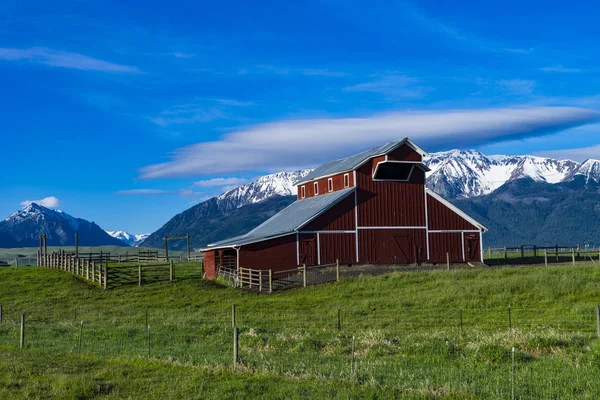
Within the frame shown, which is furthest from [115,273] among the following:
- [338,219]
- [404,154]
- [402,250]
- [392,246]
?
[404,154]

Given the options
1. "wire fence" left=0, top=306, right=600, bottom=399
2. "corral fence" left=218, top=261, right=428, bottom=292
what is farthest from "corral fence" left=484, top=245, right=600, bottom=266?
"wire fence" left=0, top=306, right=600, bottom=399

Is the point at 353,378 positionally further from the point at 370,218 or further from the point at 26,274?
the point at 26,274

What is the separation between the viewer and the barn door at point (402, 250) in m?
51.1

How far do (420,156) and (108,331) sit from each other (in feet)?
103

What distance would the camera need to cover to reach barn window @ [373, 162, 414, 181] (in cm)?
5162

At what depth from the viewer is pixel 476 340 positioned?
2022 cm

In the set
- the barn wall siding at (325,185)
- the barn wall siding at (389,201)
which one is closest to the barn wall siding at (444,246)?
the barn wall siding at (389,201)

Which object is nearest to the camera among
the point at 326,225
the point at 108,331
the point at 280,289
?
the point at 108,331

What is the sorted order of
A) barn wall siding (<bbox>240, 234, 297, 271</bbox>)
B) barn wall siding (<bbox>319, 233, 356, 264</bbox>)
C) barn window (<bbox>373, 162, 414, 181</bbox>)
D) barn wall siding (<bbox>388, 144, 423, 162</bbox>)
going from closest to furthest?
barn wall siding (<bbox>240, 234, 297, 271</bbox>)
barn wall siding (<bbox>319, 233, 356, 264</bbox>)
barn wall siding (<bbox>388, 144, 423, 162</bbox>)
barn window (<bbox>373, 162, 414, 181</bbox>)

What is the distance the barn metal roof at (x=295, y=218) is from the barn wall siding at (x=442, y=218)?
6998mm

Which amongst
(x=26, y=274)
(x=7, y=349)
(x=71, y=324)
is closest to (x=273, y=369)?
(x=7, y=349)

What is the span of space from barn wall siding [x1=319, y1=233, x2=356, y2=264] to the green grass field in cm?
724

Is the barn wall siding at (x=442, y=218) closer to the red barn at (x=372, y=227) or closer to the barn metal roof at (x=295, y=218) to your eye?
the red barn at (x=372, y=227)

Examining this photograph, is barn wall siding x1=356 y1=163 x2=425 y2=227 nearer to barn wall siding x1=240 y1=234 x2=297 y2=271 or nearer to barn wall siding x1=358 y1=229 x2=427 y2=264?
barn wall siding x1=358 y1=229 x2=427 y2=264
